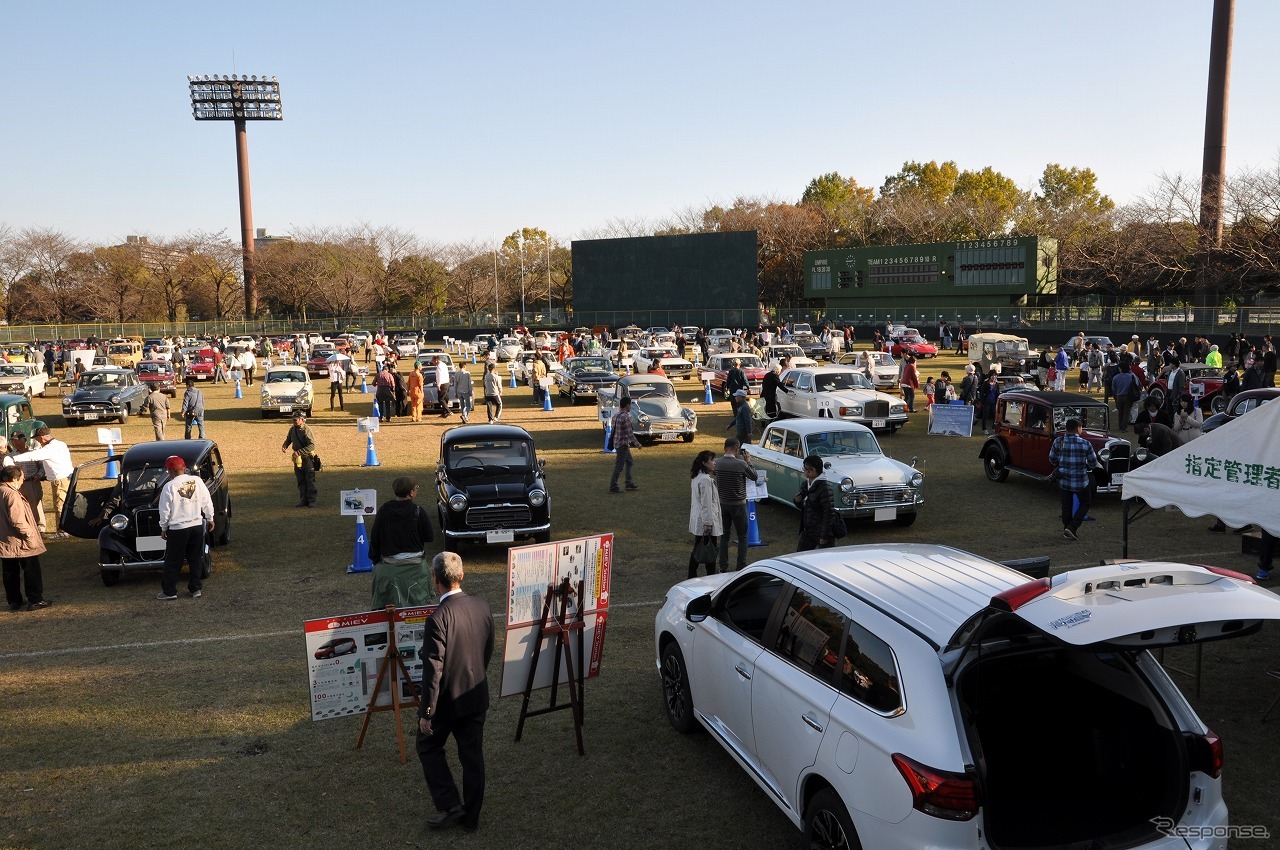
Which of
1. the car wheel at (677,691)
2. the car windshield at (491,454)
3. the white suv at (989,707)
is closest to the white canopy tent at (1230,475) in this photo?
the white suv at (989,707)

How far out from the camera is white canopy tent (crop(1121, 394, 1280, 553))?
7590 mm

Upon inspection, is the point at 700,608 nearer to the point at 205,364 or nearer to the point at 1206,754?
the point at 1206,754

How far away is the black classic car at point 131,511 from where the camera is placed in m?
11.4

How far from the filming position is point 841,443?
14969 mm

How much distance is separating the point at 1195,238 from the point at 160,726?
60.3 metres

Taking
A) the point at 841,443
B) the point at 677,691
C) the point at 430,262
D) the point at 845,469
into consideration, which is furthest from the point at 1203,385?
the point at 430,262

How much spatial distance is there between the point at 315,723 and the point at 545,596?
2480mm

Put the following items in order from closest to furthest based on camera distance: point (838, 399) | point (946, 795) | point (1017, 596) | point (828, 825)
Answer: point (946, 795) → point (1017, 596) → point (828, 825) → point (838, 399)

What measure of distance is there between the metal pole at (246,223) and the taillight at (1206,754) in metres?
101

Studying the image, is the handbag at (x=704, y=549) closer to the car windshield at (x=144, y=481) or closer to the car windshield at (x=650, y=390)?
the car windshield at (x=144, y=481)

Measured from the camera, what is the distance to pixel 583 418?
96.0 feet

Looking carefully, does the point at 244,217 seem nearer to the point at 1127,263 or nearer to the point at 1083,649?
the point at 1127,263

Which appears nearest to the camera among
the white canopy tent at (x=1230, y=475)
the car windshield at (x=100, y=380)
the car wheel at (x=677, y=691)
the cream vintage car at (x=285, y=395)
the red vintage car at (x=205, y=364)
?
the car wheel at (x=677, y=691)

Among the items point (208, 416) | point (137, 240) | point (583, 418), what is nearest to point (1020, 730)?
point (583, 418)
